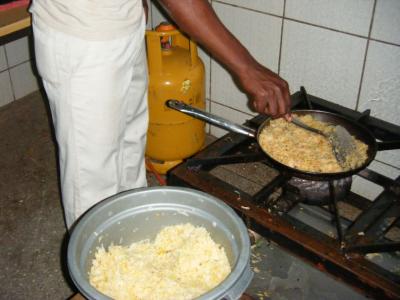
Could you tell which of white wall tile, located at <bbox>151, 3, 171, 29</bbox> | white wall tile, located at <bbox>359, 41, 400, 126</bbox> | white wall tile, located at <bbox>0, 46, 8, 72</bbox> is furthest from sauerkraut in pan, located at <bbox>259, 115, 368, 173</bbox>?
white wall tile, located at <bbox>0, 46, 8, 72</bbox>

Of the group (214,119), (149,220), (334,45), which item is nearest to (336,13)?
(334,45)

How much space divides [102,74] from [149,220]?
43 centimetres

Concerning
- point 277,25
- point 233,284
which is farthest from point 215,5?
point 233,284

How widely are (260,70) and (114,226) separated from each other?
1.64 feet

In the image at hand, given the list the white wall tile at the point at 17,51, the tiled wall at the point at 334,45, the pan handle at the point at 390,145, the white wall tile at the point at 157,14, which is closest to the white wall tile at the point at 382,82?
the tiled wall at the point at 334,45

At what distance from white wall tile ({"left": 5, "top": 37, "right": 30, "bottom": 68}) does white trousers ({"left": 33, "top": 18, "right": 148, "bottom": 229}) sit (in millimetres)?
1357

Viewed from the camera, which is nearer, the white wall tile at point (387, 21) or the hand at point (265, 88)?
the hand at point (265, 88)

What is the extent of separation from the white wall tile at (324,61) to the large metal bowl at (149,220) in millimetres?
925

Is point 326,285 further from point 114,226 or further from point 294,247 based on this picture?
point 114,226

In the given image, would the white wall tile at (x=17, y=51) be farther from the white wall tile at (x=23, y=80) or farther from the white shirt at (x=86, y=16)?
the white shirt at (x=86, y=16)

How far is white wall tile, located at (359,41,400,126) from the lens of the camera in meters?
1.46

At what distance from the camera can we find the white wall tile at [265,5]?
168cm

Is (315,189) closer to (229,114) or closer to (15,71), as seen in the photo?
(229,114)

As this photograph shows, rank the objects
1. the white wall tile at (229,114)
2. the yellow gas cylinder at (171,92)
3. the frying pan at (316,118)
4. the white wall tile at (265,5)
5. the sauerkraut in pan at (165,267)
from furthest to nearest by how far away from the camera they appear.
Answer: the white wall tile at (229,114) → the yellow gas cylinder at (171,92) → the white wall tile at (265,5) → the frying pan at (316,118) → the sauerkraut in pan at (165,267)
